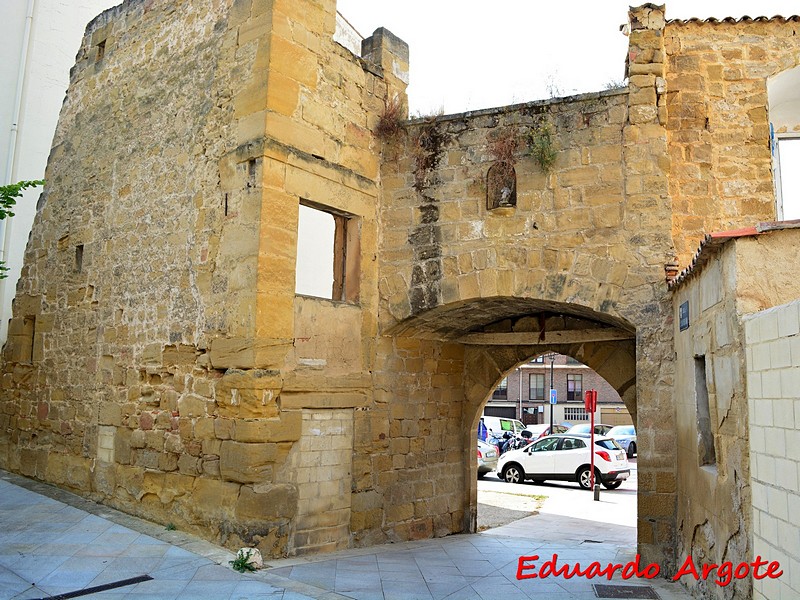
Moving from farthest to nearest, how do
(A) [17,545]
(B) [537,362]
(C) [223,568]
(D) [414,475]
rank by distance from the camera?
(B) [537,362] < (D) [414,475] < (A) [17,545] < (C) [223,568]

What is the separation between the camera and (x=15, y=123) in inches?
400

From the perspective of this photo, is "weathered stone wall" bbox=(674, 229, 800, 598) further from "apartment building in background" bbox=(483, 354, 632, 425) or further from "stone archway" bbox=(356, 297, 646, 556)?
"apartment building in background" bbox=(483, 354, 632, 425)

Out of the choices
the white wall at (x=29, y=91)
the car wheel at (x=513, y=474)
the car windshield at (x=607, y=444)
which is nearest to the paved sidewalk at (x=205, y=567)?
the white wall at (x=29, y=91)

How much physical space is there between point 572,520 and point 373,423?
479 cm

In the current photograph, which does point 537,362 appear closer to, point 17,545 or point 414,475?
point 414,475

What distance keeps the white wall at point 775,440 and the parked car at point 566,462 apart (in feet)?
36.3

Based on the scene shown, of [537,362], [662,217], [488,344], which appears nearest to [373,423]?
[488,344]

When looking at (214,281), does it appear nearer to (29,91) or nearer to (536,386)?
(29,91)

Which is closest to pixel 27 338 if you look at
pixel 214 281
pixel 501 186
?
pixel 214 281

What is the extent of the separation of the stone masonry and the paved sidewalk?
349 mm

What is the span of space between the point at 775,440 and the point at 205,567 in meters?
4.03

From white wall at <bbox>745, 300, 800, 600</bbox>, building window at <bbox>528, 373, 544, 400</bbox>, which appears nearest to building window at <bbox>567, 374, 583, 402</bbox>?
building window at <bbox>528, 373, 544, 400</bbox>

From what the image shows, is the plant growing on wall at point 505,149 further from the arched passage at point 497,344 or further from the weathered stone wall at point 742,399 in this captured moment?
the weathered stone wall at point 742,399

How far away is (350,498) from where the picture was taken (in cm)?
672
